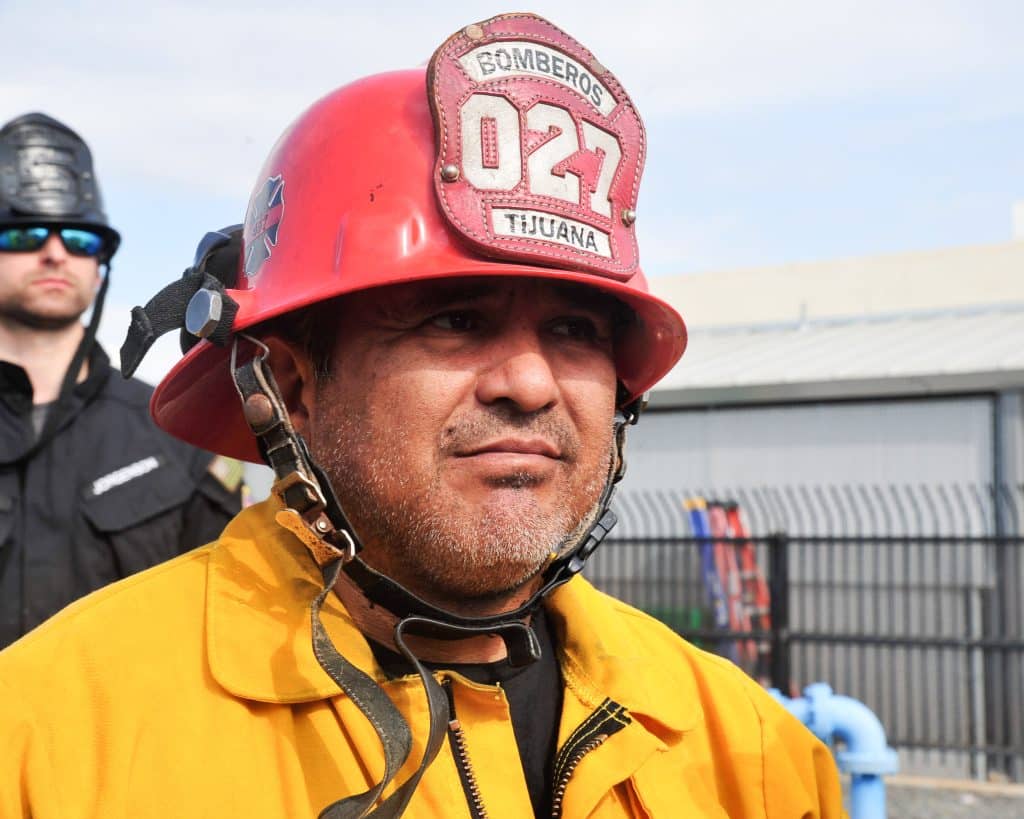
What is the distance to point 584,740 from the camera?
2.08m

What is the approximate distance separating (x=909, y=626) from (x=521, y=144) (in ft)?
33.4

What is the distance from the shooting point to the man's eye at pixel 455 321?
2137mm

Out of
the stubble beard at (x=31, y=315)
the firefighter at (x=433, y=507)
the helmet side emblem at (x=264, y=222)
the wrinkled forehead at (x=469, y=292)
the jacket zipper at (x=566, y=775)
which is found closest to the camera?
the firefighter at (x=433, y=507)

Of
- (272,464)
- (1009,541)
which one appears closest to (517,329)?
(272,464)

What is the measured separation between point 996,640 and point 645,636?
9.27 m

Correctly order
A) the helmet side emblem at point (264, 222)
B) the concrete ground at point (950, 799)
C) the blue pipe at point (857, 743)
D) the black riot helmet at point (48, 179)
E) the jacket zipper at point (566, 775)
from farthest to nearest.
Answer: the concrete ground at point (950, 799)
the blue pipe at point (857, 743)
the black riot helmet at point (48, 179)
the helmet side emblem at point (264, 222)
the jacket zipper at point (566, 775)

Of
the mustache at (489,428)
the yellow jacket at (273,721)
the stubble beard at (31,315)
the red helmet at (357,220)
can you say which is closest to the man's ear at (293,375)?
the red helmet at (357,220)

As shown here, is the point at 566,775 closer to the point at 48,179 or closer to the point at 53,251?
the point at 53,251

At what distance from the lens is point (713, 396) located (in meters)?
14.5

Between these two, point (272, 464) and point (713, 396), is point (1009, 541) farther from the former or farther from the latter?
point (272, 464)

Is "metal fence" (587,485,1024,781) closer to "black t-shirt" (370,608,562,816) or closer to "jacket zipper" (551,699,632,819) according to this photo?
"black t-shirt" (370,608,562,816)

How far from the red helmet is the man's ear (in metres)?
0.12

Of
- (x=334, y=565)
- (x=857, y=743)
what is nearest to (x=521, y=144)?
(x=334, y=565)

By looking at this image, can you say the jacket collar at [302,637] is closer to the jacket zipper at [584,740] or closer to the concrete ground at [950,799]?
the jacket zipper at [584,740]
